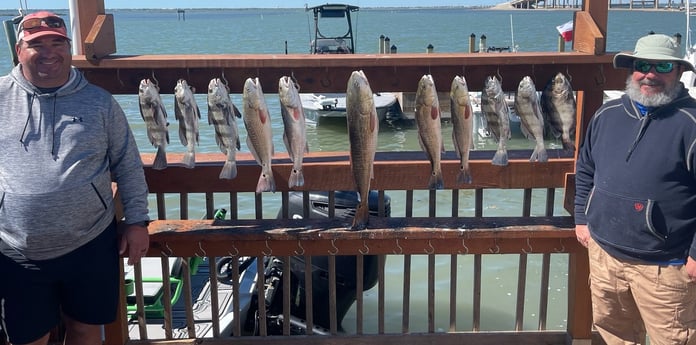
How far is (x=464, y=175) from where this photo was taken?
337cm

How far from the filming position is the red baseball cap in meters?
2.86

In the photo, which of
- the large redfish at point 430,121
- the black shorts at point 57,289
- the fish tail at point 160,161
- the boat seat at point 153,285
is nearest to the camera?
the black shorts at point 57,289

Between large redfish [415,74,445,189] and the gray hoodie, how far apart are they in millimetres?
A: 1306

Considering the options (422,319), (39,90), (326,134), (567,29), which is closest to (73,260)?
(39,90)

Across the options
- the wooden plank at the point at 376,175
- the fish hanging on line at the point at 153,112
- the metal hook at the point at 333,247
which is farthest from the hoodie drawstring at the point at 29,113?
the metal hook at the point at 333,247

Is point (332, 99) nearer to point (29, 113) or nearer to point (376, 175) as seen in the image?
point (376, 175)

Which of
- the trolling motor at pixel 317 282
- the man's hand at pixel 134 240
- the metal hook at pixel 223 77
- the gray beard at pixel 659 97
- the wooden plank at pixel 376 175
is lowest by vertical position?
the trolling motor at pixel 317 282

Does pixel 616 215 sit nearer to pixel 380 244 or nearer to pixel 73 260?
pixel 380 244

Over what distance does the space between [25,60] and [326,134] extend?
14864 millimetres

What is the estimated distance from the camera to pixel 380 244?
3436 millimetres

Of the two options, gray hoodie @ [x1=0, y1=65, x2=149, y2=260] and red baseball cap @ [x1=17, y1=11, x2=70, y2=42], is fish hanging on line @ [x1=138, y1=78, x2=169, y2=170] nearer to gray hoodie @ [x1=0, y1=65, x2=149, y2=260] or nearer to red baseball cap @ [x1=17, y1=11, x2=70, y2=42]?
gray hoodie @ [x1=0, y1=65, x2=149, y2=260]

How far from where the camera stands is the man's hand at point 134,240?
3.12 m

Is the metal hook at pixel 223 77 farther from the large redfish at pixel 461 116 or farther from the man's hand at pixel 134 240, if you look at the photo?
the large redfish at pixel 461 116

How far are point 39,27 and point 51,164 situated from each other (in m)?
0.56
